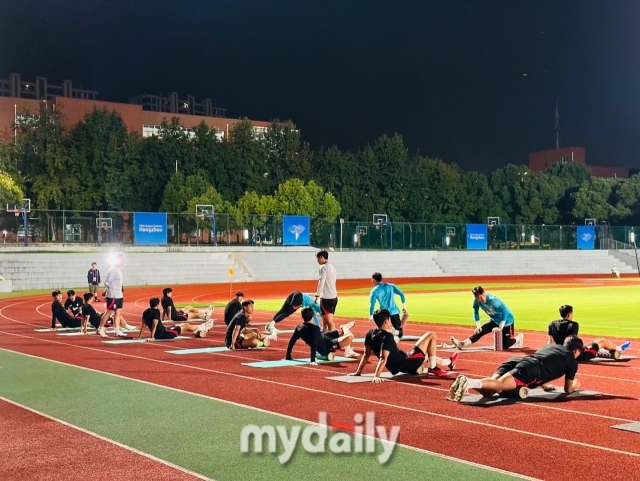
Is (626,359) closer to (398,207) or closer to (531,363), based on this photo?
(531,363)

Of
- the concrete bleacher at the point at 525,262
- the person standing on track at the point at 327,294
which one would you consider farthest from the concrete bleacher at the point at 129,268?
the person standing on track at the point at 327,294

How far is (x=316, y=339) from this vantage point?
1338 cm

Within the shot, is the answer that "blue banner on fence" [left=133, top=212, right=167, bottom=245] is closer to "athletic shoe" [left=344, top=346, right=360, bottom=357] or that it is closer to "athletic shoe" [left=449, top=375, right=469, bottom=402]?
"athletic shoe" [left=344, top=346, right=360, bottom=357]

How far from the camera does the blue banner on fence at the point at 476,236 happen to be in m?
68.4

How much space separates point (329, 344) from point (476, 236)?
5669 centimetres

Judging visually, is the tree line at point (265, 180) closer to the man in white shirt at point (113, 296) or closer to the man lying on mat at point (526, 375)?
the man in white shirt at point (113, 296)

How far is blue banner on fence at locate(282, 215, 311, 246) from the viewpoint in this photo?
193 ft

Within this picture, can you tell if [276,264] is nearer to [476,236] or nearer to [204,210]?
[204,210]

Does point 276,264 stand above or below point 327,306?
above

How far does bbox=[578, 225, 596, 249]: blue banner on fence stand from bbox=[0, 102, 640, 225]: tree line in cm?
1504

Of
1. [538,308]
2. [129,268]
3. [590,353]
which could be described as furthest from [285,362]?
[129,268]

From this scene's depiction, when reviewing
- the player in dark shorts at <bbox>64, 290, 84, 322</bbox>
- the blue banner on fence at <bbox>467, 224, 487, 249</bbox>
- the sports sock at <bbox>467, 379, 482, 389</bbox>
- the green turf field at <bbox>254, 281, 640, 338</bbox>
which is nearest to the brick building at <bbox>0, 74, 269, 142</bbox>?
the blue banner on fence at <bbox>467, 224, 487, 249</bbox>

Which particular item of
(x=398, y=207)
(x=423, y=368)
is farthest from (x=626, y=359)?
(x=398, y=207)

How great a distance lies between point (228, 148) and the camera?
78688 millimetres
